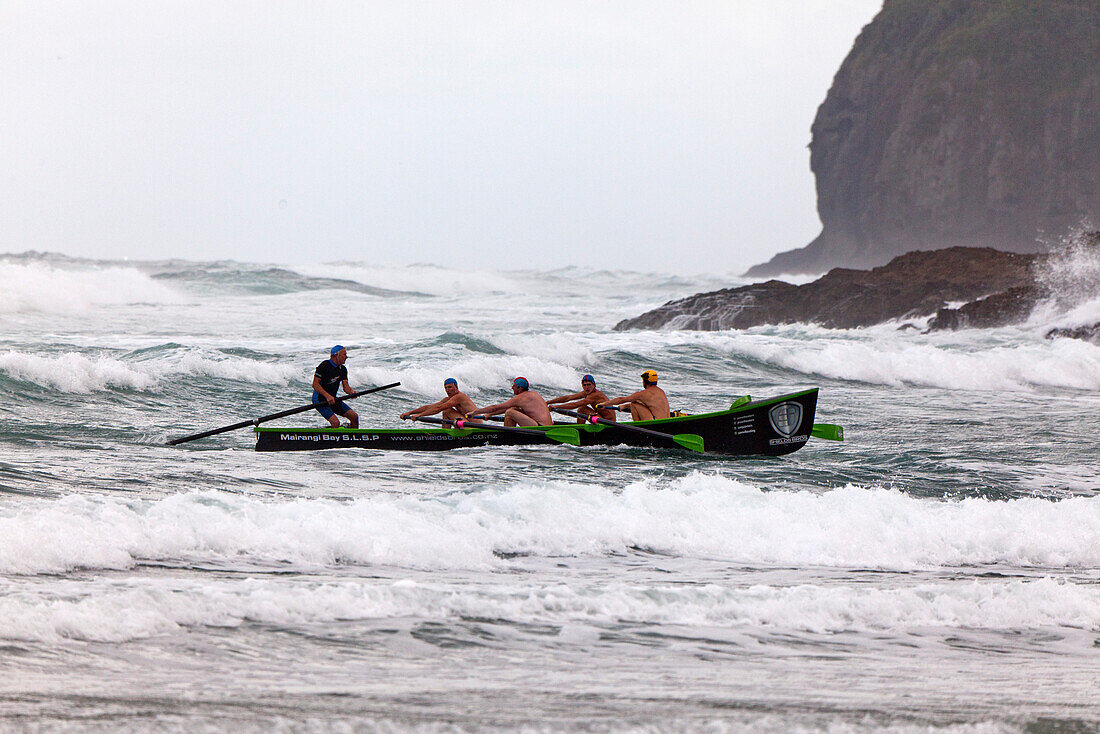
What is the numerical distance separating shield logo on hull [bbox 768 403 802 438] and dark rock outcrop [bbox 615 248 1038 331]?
79.4ft

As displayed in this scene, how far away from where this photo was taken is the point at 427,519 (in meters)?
8.33

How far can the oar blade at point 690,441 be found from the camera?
12.8m

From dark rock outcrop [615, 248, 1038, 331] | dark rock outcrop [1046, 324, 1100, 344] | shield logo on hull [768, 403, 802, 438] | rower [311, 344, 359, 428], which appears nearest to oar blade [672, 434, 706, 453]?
shield logo on hull [768, 403, 802, 438]

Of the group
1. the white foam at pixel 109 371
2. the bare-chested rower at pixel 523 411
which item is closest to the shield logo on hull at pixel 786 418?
the bare-chested rower at pixel 523 411

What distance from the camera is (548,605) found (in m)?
6.43

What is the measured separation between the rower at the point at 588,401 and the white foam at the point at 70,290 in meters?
27.7

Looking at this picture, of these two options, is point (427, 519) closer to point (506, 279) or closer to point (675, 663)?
point (675, 663)

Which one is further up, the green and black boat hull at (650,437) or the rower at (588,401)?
the rower at (588,401)

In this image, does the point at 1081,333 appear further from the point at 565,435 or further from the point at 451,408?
the point at 451,408

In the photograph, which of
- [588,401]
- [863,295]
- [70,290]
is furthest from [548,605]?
[70,290]

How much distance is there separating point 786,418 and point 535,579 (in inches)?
261

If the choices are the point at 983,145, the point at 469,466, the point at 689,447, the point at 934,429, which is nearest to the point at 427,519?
the point at 469,466

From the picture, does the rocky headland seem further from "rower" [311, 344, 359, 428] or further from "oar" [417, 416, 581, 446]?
"rower" [311, 344, 359, 428]

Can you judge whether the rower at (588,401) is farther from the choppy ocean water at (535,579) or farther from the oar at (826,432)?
the oar at (826,432)
